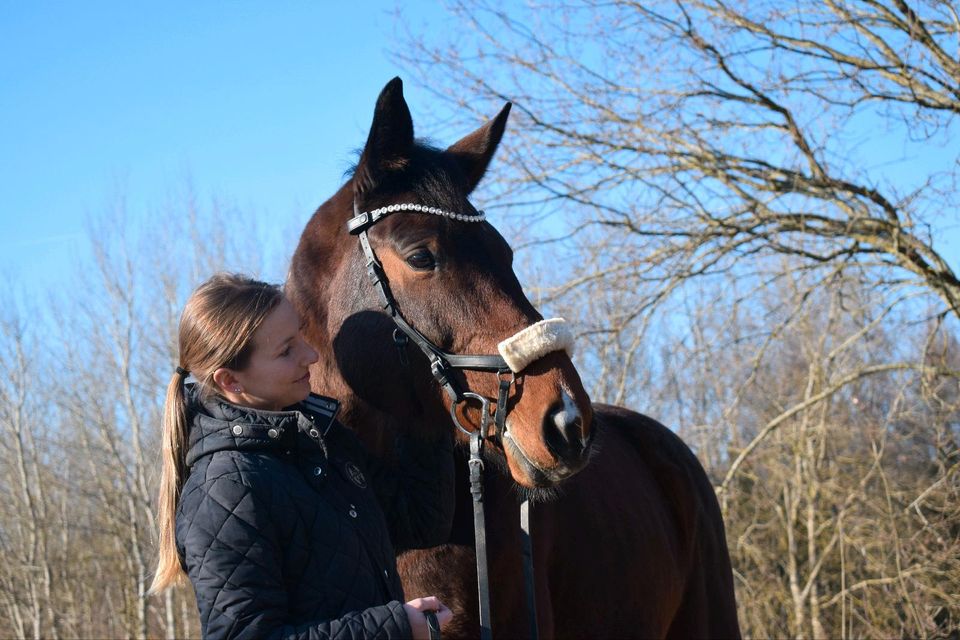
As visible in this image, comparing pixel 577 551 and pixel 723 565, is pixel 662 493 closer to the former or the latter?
pixel 723 565

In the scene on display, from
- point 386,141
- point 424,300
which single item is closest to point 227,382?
point 424,300

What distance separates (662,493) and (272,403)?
10.2 feet

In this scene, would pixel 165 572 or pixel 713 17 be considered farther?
pixel 713 17

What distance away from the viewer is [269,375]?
2.13m

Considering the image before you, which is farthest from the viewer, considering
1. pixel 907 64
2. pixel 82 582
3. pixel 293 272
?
pixel 82 582

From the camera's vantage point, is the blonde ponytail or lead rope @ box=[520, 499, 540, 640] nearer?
the blonde ponytail

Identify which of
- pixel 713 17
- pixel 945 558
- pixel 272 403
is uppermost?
pixel 713 17

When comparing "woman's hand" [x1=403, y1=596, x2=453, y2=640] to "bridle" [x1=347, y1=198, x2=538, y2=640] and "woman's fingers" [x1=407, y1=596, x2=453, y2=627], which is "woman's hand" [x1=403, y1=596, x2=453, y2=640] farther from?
"bridle" [x1=347, y1=198, x2=538, y2=640]

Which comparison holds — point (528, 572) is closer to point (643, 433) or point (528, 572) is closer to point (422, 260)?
point (422, 260)

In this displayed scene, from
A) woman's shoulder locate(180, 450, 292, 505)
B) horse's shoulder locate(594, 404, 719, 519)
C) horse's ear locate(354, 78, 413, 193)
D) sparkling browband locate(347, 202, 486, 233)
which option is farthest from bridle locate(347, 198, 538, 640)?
horse's shoulder locate(594, 404, 719, 519)

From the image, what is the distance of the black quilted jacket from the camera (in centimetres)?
177

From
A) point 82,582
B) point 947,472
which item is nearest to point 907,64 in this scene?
point 947,472

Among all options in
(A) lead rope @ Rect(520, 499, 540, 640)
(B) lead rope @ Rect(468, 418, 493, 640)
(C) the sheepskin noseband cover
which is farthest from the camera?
(A) lead rope @ Rect(520, 499, 540, 640)

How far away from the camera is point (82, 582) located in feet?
70.8
